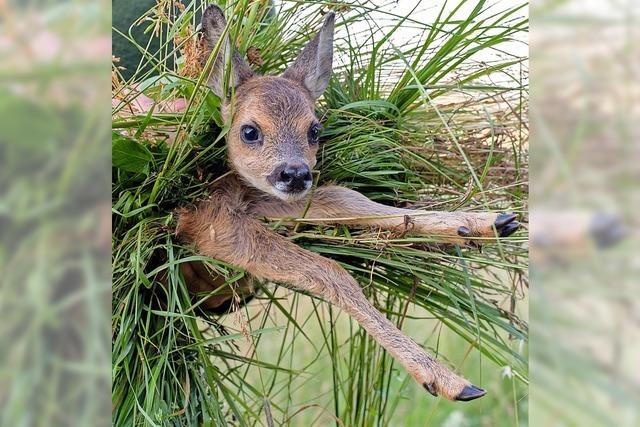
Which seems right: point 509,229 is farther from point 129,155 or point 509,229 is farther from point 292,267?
point 129,155

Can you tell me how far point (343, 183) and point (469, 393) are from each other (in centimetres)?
46

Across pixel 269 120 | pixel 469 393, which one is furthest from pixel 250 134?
pixel 469 393

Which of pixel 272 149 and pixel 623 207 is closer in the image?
pixel 623 207

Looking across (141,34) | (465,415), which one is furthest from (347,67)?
(465,415)

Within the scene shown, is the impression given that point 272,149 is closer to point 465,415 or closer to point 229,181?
point 229,181

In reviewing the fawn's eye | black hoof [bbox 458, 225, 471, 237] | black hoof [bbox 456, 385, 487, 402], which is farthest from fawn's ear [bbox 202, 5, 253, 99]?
black hoof [bbox 456, 385, 487, 402]

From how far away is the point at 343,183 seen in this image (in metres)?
1.27

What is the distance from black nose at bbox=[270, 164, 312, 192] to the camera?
42.3 inches

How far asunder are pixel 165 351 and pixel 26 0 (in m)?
0.80

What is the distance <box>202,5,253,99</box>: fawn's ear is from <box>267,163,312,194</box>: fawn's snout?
14 centimetres

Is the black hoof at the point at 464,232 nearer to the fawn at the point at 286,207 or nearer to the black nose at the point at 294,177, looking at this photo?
the fawn at the point at 286,207

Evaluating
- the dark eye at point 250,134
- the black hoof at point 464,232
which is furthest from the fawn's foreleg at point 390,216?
the dark eye at point 250,134

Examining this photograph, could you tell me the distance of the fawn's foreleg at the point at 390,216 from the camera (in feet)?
3.42

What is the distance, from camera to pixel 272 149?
1156mm
